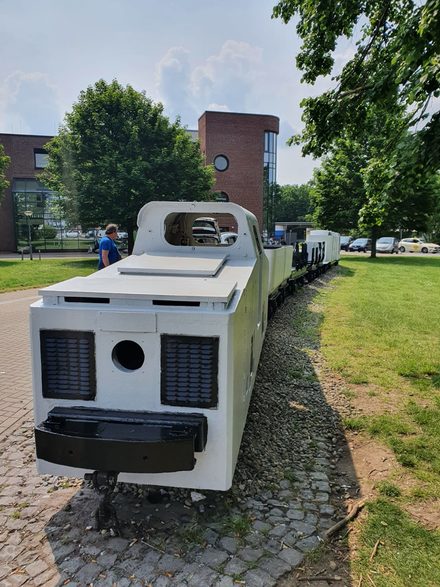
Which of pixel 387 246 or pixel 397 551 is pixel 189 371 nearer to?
pixel 397 551

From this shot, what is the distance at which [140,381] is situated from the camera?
280cm

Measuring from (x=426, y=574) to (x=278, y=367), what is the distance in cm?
407

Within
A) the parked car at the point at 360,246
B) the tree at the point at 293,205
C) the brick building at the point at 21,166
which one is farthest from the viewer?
the tree at the point at 293,205

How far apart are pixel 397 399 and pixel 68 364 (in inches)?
160

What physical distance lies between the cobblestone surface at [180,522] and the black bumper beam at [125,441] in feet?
1.97

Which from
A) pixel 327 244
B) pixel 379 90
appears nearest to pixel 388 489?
pixel 379 90

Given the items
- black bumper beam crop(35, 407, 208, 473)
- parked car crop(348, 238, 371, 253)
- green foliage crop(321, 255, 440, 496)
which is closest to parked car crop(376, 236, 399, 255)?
parked car crop(348, 238, 371, 253)

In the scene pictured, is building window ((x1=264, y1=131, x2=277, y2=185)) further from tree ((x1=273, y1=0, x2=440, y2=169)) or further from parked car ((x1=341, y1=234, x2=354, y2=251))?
tree ((x1=273, y1=0, x2=440, y2=169))

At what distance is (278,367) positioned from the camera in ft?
21.9

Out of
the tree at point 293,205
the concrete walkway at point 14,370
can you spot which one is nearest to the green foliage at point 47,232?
the concrete walkway at point 14,370

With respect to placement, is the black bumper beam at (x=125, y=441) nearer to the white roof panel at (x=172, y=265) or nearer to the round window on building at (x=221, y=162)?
the white roof panel at (x=172, y=265)

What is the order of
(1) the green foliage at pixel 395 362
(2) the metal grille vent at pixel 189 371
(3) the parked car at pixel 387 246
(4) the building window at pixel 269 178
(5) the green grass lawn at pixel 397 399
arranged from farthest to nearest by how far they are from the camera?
(4) the building window at pixel 269 178 < (3) the parked car at pixel 387 246 < (1) the green foliage at pixel 395 362 < (5) the green grass lawn at pixel 397 399 < (2) the metal grille vent at pixel 189 371

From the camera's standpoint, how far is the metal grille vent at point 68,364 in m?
2.81

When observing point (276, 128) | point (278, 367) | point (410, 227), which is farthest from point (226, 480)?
point (276, 128)
